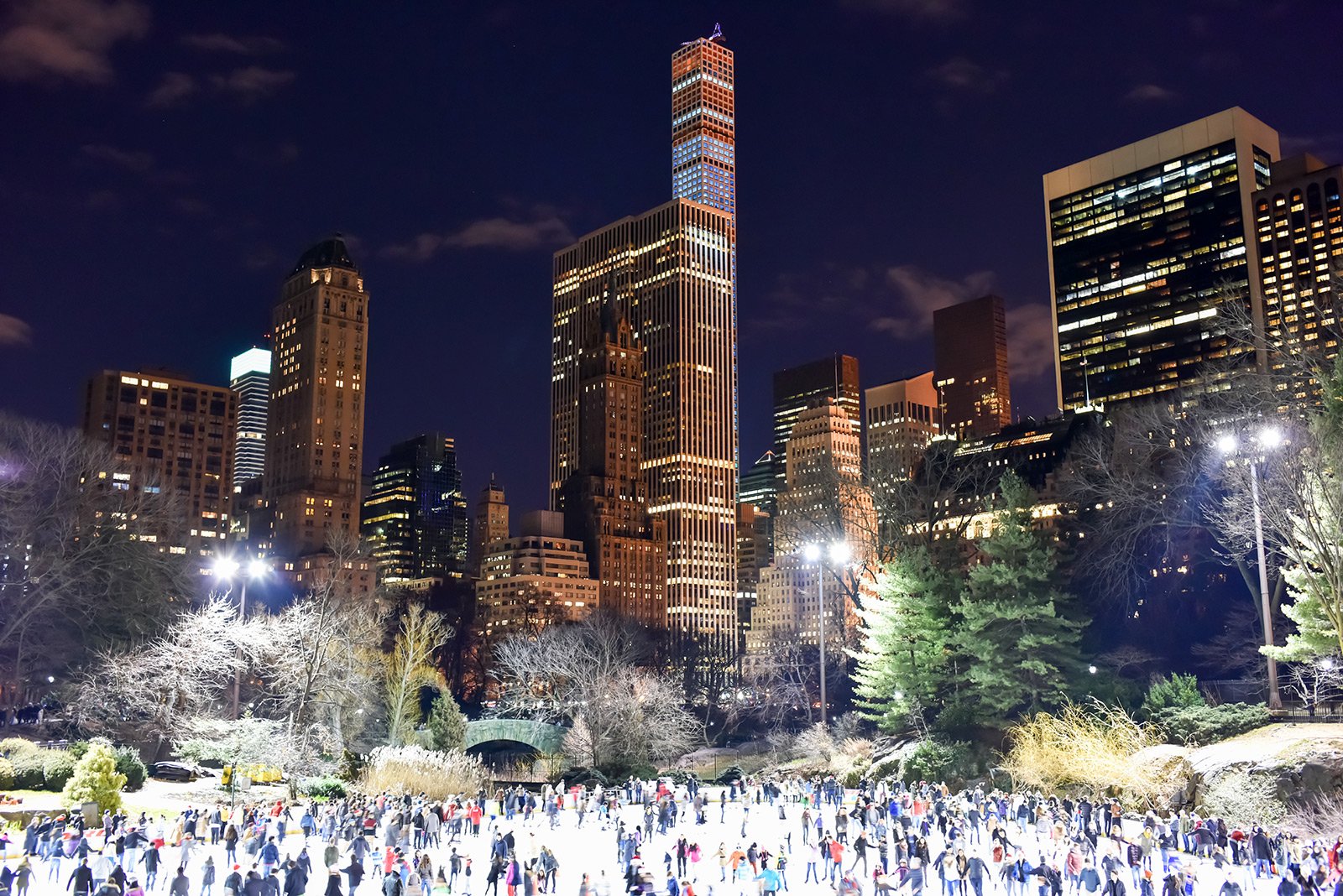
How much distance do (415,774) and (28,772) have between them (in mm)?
14659

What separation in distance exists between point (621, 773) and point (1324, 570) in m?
36.2

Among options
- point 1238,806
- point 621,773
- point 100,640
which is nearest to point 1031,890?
point 1238,806

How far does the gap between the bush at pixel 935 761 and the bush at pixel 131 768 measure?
A: 30636 millimetres

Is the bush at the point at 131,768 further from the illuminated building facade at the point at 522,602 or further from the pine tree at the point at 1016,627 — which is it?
the illuminated building facade at the point at 522,602

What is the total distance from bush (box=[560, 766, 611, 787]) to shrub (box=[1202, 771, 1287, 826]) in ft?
102

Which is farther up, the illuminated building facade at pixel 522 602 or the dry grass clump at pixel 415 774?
the illuminated building facade at pixel 522 602

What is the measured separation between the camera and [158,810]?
41.7m

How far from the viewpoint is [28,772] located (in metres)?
41.9

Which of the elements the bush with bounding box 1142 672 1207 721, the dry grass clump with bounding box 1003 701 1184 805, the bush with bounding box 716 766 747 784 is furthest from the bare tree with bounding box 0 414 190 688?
the bush with bounding box 1142 672 1207 721

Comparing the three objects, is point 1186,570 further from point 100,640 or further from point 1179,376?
point 1179,376

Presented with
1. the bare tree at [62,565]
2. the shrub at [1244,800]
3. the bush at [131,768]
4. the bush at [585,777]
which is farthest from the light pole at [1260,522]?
the bare tree at [62,565]

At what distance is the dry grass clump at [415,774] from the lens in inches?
1937

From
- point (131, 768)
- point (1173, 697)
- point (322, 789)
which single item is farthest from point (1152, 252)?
point (131, 768)

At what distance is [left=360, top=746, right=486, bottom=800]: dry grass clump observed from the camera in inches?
1937
